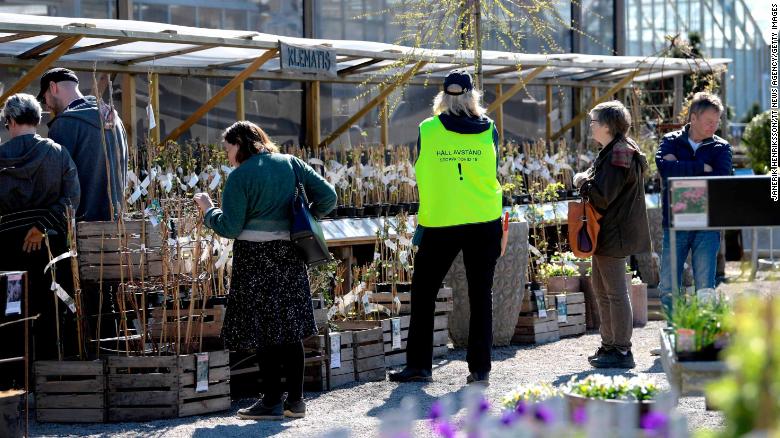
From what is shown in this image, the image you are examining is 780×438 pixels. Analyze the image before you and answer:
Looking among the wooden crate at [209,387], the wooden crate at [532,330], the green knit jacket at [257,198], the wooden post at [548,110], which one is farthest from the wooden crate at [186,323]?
the wooden post at [548,110]

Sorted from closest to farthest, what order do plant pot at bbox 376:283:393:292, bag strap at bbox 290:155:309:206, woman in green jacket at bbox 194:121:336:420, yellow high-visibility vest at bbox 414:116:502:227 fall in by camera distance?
1. woman in green jacket at bbox 194:121:336:420
2. bag strap at bbox 290:155:309:206
3. yellow high-visibility vest at bbox 414:116:502:227
4. plant pot at bbox 376:283:393:292

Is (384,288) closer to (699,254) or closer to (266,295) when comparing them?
(699,254)

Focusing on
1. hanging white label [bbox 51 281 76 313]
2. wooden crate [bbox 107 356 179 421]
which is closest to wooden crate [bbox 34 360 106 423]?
wooden crate [bbox 107 356 179 421]

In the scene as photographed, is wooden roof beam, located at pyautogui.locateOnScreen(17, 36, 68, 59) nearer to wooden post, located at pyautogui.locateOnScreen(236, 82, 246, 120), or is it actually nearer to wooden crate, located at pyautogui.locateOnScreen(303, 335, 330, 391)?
wooden post, located at pyautogui.locateOnScreen(236, 82, 246, 120)

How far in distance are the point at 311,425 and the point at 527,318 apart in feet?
10.0

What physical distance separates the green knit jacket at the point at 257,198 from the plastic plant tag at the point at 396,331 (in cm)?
184

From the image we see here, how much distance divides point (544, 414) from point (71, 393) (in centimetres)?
392

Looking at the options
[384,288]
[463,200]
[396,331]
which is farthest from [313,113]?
[463,200]

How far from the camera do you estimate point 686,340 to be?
3857 millimetres

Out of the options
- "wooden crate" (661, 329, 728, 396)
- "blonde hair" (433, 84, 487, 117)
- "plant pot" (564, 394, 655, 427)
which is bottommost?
"plant pot" (564, 394, 655, 427)

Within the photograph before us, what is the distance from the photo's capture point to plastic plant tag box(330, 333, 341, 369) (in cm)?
702

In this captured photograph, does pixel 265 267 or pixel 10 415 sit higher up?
pixel 265 267

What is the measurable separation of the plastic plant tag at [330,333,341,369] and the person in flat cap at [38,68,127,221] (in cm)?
134

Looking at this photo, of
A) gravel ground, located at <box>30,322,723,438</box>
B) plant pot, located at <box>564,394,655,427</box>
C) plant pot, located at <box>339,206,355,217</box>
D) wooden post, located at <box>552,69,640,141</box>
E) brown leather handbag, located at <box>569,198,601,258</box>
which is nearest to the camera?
plant pot, located at <box>564,394,655,427</box>
